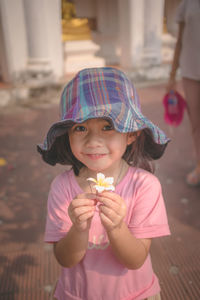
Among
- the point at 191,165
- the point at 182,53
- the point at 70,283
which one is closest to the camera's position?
the point at 70,283

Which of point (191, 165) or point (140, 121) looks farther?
point (191, 165)

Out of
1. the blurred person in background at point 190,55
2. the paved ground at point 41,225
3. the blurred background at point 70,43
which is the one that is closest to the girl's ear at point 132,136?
the paved ground at point 41,225

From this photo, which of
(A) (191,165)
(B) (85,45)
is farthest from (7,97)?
(A) (191,165)

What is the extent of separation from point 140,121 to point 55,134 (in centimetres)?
36

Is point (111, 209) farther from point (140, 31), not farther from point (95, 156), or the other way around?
point (140, 31)

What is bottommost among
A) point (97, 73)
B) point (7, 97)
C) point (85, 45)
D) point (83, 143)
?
point (7, 97)

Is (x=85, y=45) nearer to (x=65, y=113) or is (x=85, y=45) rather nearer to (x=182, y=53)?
(x=182, y=53)

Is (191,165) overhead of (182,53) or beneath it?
beneath

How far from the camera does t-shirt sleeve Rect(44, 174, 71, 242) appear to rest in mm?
1221

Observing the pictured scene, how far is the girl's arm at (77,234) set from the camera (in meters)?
1.01

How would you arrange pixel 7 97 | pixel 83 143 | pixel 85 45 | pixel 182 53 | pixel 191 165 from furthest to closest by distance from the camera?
pixel 85 45 < pixel 7 97 < pixel 191 165 < pixel 182 53 < pixel 83 143

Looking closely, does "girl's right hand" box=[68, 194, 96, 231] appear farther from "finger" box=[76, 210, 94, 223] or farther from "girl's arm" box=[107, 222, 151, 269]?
"girl's arm" box=[107, 222, 151, 269]

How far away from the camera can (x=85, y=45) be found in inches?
368

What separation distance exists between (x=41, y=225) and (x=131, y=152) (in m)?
1.66
